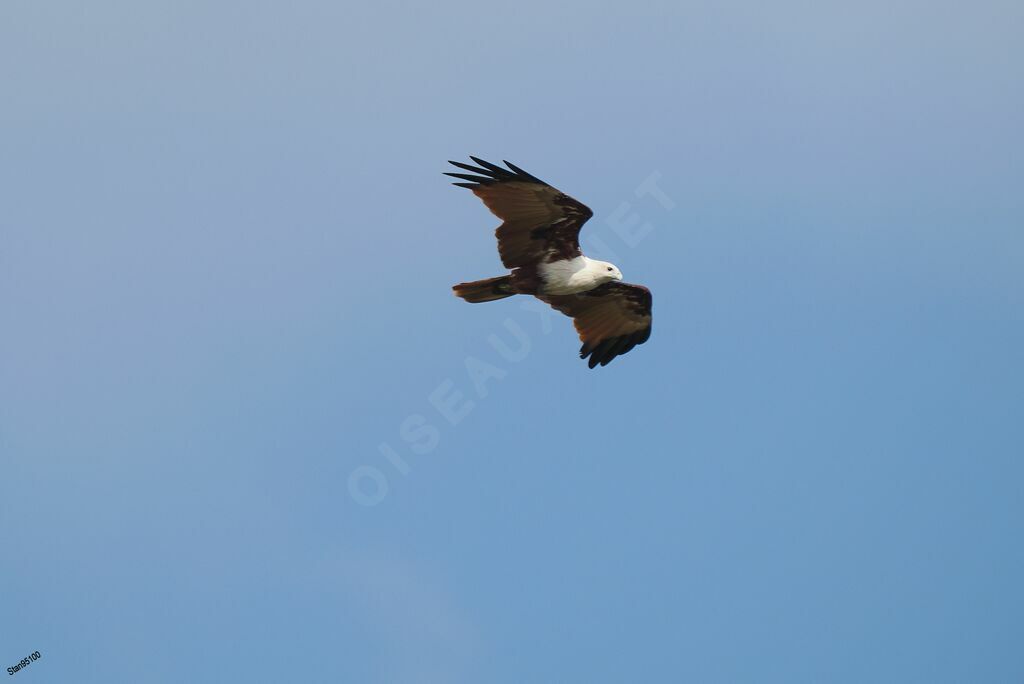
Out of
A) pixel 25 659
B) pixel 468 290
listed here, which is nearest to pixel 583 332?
pixel 468 290

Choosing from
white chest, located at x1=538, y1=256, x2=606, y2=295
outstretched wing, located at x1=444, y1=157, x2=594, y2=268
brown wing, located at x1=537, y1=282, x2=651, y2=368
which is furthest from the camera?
brown wing, located at x1=537, y1=282, x2=651, y2=368

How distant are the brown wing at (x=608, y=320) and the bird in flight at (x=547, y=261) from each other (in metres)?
0.02

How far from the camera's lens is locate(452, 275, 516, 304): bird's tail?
1636 cm

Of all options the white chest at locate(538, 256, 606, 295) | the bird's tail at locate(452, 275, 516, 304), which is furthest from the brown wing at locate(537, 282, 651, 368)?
the bird's tail at locate(452, 275, 516, 304)

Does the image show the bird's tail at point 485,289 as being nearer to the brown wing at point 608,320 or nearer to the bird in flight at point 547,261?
the bird in flight at point 547,261

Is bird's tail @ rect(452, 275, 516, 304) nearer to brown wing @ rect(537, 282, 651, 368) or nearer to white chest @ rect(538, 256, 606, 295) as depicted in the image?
white chest @ rect(538, 256, 606, 295)

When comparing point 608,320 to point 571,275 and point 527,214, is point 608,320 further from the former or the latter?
point 527,214

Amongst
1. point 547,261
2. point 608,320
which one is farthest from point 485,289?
point 608,320

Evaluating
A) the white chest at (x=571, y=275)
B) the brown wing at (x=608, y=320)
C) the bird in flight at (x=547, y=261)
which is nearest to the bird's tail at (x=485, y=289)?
the bird in flight at (x=547, y=261)

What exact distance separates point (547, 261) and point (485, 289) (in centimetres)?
105

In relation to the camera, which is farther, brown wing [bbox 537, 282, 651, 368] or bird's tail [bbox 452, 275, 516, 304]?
brown wing [bbox 537, 282, 651, 368]

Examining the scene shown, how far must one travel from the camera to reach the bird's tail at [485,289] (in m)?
16.4

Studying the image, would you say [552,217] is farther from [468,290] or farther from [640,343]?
[640,343]

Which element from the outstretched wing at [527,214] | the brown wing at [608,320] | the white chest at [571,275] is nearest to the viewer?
the outstretched wing at [527,214]
